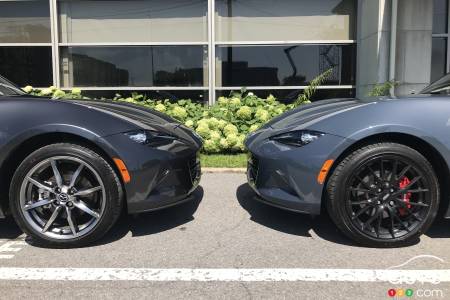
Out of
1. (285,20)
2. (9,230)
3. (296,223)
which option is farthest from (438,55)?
(9,230)

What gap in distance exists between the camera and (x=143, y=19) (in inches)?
406

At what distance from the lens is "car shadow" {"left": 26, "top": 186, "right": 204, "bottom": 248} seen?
379 centimetres

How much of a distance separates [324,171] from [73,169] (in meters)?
2.01

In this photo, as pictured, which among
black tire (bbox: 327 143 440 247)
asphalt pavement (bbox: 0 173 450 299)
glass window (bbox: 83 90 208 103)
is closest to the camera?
asphalt pavement (bbox: 0 173 450 299)

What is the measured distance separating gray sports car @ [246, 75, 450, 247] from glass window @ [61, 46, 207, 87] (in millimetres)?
7048

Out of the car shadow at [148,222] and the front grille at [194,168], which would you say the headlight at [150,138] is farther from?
the car shadow at [148,222]

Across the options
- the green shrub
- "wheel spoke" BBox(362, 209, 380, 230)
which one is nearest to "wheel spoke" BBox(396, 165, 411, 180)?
"wheel spoke" BBox(362, 209, 380, 230)

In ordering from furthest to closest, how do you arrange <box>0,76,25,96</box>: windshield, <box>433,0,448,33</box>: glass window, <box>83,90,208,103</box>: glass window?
1. <box>83,90,208,103</box>: glass window
2. <box>433,0,448,33</box>: glass window
3. <box>0,76,25,96</box>: windshield

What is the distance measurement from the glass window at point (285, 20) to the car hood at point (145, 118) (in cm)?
634

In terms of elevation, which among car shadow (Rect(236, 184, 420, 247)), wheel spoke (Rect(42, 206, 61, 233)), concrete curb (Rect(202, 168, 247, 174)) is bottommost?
car shadow (Rect(236, 184, 420, 247))

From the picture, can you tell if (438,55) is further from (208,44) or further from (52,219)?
(52,219)

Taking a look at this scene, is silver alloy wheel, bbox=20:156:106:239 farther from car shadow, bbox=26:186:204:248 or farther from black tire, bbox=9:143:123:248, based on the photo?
car shadow, bbox=26:186:204:248

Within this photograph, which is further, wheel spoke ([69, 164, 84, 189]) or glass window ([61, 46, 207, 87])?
glass window ([61, 46, 207, 87])

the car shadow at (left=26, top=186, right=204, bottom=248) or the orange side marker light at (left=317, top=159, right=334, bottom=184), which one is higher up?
the orange side marker light at (left=317, top=159, right=334, bottom=184)
